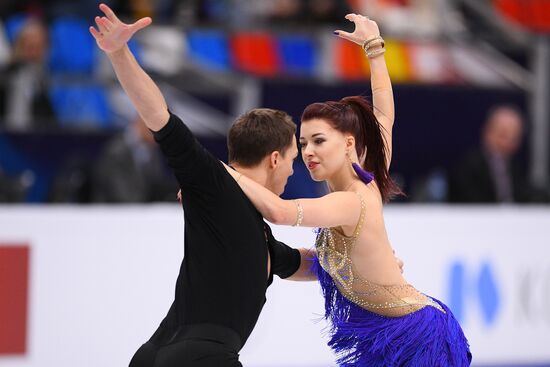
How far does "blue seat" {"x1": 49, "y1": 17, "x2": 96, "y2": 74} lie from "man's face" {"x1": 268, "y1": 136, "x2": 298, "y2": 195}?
4.89 meters

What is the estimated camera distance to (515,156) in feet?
30.1

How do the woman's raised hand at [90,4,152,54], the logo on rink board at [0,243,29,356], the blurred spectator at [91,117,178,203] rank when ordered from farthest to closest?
1. the blurred spectator at [91,117,178,203]
2. the logo on rink board at [0,243,29,356]
3. the woman's raised hand at [90,4,152,54]

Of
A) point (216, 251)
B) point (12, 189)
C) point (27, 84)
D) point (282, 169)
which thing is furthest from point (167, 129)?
point (27, 84)

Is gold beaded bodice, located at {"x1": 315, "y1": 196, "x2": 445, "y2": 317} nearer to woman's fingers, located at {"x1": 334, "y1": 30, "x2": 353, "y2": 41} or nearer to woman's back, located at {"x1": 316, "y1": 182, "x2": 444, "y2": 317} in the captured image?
woman's back, located at {"x1": 316, "y1": 182, "x2": 444, "y2": 317}

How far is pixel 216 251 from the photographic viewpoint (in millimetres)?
3016

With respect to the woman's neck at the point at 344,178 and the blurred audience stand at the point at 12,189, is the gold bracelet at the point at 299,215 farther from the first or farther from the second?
the blurred audience stand at the point at 12,189

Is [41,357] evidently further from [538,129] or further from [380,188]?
[538,129]

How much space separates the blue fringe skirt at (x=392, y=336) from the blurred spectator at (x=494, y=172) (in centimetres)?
397

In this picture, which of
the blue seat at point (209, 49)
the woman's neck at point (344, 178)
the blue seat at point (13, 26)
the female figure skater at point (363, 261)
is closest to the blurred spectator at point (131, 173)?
the blue seat at point (209, 49)

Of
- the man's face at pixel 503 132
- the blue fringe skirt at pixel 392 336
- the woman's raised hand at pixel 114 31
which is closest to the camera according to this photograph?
the woman's raised hand at pixel 114 31

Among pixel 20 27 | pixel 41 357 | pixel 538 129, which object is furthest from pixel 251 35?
pixel 41 357

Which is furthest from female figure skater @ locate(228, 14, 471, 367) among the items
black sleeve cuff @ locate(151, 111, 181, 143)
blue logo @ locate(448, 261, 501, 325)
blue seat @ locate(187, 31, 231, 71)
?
blue seat @ locate(187, 31, 231, 71)

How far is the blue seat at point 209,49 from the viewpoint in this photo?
831 cm

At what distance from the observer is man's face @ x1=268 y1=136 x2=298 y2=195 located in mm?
3227
